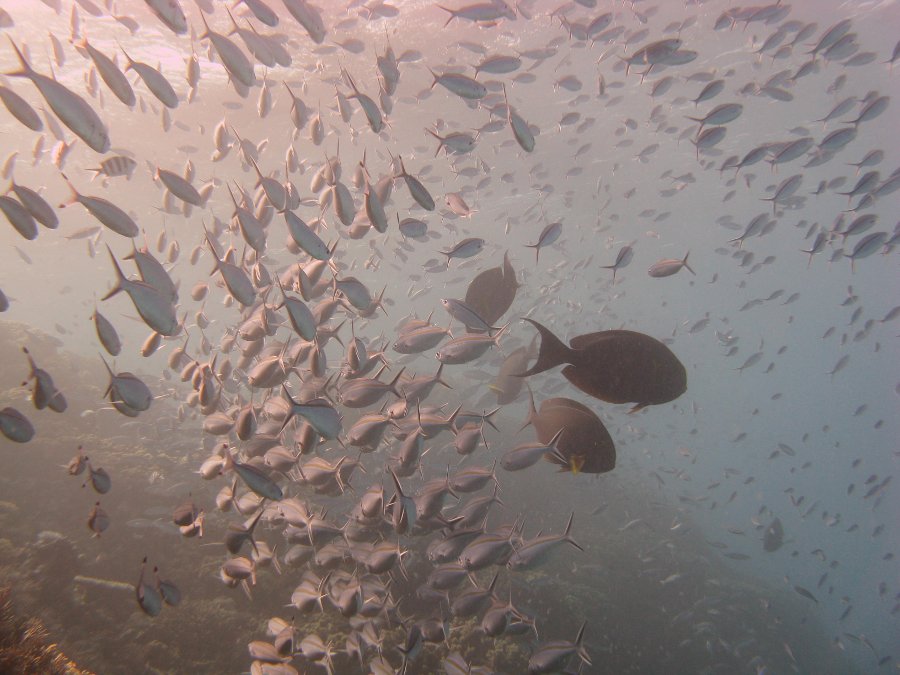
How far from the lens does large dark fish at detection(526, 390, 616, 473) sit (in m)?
3.54

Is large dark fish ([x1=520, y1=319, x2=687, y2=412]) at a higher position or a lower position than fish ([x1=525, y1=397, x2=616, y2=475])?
higher

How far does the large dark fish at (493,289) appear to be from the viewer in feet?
17.8

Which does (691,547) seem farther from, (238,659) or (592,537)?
(238,659)

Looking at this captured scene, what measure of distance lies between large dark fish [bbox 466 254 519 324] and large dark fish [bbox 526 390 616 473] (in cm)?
198

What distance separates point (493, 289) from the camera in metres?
5.47

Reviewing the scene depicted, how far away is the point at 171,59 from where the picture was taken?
1791 cm

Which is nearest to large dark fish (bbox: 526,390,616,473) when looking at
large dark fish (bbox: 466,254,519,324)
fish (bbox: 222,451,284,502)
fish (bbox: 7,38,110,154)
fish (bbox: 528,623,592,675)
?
fish (bbox: 528,623,592,675)

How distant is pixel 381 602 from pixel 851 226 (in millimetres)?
9693

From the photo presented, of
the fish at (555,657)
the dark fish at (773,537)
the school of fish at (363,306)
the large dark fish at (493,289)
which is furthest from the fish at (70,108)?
the dark fish at (773,537)

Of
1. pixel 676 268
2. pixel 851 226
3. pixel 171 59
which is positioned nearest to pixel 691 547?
pixel 851 226

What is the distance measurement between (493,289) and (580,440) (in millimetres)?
2490

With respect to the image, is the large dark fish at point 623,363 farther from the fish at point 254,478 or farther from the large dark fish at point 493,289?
the fish at point 254,478

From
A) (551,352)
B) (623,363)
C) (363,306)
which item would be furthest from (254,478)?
(623,363)

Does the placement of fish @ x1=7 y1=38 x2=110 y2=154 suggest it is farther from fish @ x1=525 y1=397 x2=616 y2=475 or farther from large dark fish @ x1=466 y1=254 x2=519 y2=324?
fish @ x1=525 y1=397 x2=616 y2=475
